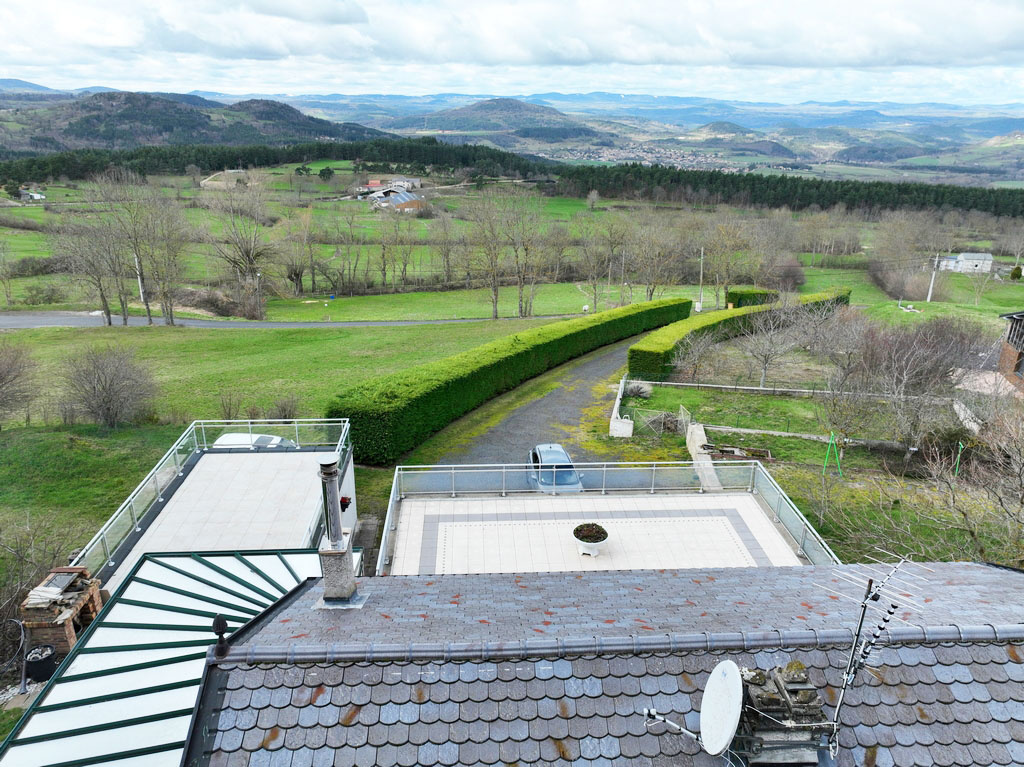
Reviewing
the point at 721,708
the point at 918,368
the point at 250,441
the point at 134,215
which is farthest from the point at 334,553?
the point at 134,215

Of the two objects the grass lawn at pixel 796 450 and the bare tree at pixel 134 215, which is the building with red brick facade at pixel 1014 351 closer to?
the grass lawn at pixel 796 450

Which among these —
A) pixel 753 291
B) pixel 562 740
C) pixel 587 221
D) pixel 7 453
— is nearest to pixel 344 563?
pixel 562 740

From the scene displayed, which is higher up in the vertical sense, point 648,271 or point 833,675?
point 833,675

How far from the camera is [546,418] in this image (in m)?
27.1

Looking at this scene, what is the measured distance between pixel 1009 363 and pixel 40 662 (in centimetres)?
4019

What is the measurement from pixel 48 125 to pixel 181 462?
229 m

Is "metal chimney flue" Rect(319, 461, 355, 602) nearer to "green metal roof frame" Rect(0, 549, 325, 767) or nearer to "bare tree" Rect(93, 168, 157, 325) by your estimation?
"green metal roof frame" Rect(0, 549, 325, 767)

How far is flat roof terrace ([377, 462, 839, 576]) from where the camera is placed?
14.4 meters

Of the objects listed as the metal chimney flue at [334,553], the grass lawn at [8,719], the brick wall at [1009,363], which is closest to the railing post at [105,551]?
the grass lawn at [8,719]

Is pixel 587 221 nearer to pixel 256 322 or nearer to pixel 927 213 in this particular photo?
pixel 256 322

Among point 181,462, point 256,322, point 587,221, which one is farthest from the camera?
point 587,221

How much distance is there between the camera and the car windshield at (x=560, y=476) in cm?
1747

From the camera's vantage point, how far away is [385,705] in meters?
5.30

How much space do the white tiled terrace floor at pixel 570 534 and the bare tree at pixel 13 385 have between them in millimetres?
16289
